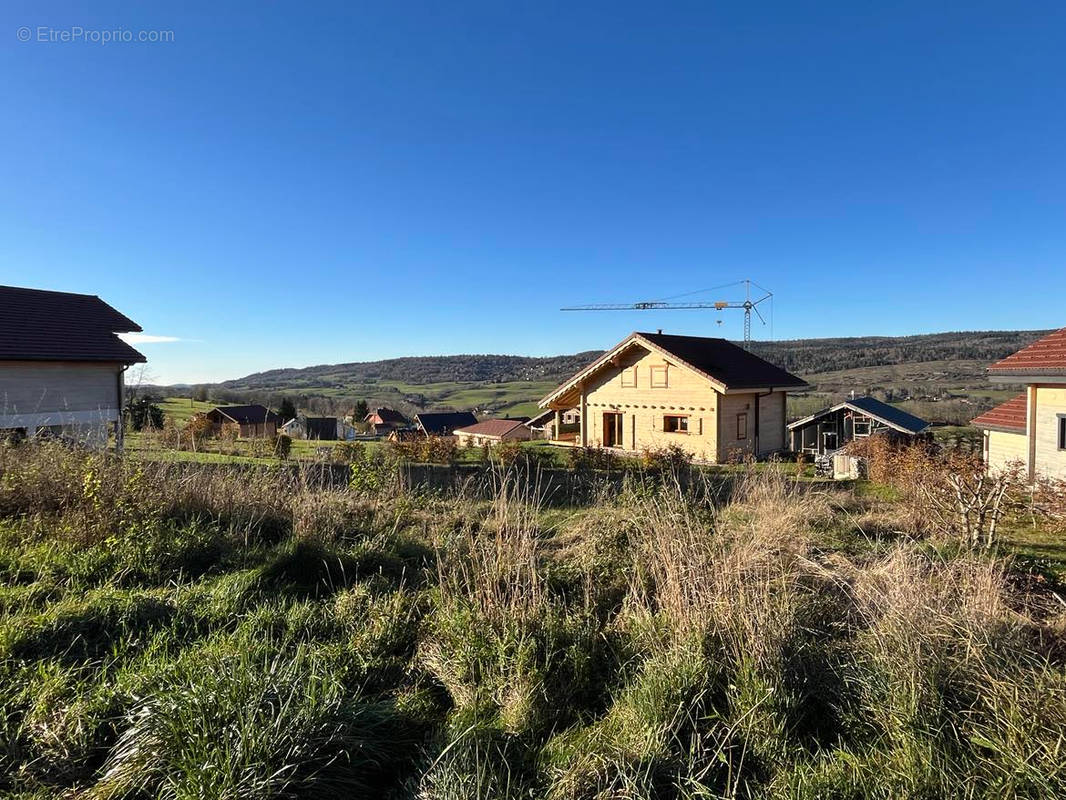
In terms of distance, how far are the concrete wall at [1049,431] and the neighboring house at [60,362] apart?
21.1m

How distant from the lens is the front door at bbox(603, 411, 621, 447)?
2409cm

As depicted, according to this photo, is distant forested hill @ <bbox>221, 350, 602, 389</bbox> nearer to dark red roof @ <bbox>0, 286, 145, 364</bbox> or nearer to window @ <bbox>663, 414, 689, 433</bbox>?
window @ <bbox>663, 414, 689, 433</bbox>

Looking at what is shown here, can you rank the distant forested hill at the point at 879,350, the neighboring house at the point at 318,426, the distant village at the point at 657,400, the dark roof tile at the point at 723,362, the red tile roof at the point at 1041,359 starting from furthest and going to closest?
the distant forested hill at the point at 879,350 → the neighboring house at the point at 318,426 → the dark roof tile at the point at 723,362 → the distant village at the point at 657,400 → the red tile roof at the point at 1041,359

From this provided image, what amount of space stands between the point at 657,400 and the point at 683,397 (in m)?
1.16

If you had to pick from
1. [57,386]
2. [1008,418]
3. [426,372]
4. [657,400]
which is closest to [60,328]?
[57,386]

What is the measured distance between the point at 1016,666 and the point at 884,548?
338 centimetres

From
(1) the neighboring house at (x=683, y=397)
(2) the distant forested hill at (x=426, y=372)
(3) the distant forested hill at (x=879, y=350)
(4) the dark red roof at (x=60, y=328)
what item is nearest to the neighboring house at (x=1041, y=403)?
(1) the neighboring house at (x=683, y=397)

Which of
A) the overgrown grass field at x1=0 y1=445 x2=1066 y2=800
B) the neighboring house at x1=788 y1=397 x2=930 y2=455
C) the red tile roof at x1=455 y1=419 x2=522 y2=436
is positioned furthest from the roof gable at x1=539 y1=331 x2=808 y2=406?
the overgrown grass field at x1=0 y1=445 x2=1066 y2=800

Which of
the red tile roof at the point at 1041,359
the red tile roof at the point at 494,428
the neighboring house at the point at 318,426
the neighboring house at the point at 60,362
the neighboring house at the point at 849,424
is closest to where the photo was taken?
the red tile roof at the point at 1041,359

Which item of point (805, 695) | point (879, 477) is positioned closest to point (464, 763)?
point (805, 695)

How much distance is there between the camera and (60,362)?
14.9 metres

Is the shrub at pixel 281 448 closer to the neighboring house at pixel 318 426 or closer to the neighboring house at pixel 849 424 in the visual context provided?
the neighboring house at pixel 318 426

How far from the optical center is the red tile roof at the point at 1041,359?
1106 centimetres

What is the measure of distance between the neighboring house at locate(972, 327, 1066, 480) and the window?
10.3 m
